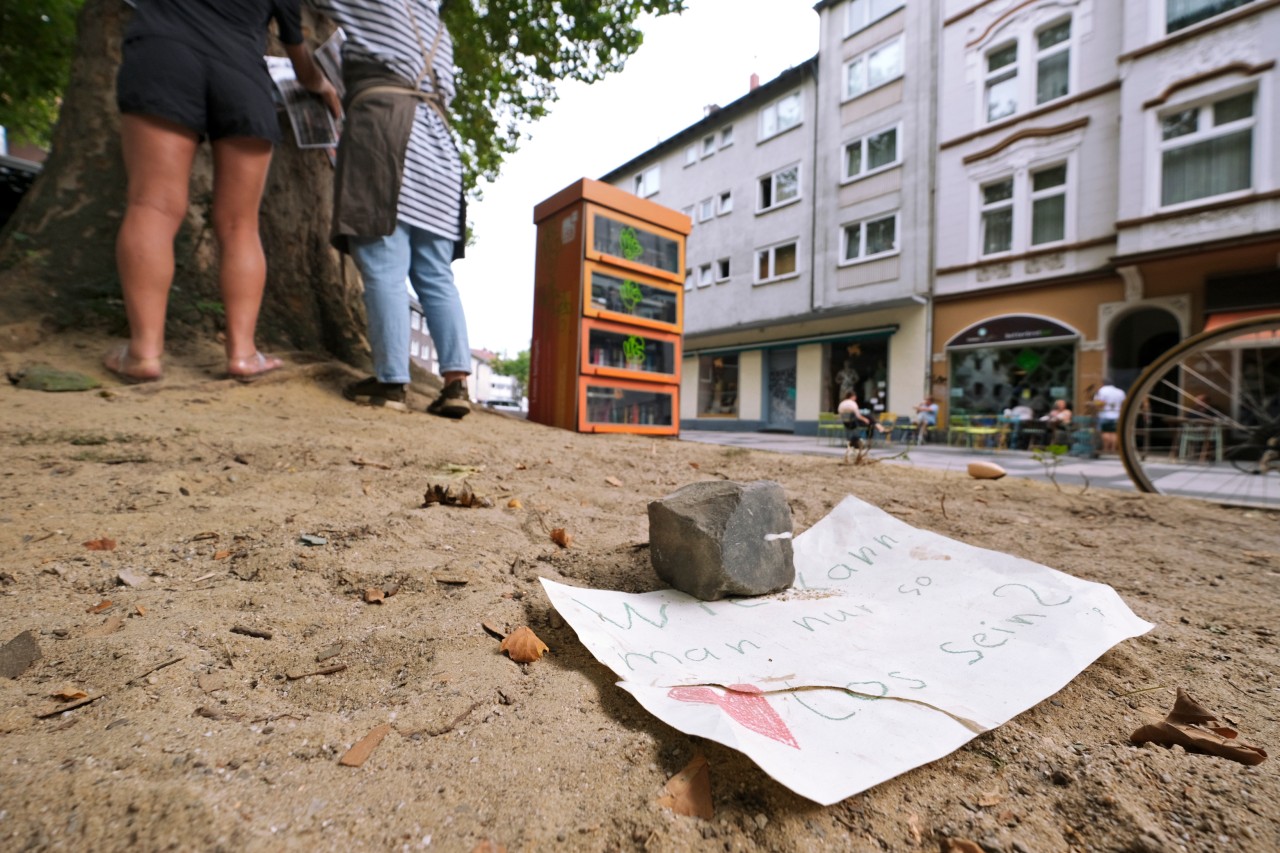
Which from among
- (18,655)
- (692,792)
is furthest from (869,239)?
(18,655)

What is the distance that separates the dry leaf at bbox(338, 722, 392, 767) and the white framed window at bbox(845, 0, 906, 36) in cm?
1521

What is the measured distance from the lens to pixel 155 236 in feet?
7.77

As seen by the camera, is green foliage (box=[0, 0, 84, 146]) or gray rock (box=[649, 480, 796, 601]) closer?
gray rock (box=[649, 480, 796, 601])

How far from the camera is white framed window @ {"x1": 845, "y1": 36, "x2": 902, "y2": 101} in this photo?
1155cm

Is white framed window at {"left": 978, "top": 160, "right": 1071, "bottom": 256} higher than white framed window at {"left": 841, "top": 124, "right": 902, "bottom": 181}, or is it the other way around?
white framed window at {"left": 841, "top": 124, "right": 902, "bottom": 181}

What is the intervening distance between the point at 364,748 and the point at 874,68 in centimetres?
1496

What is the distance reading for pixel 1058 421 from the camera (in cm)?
817

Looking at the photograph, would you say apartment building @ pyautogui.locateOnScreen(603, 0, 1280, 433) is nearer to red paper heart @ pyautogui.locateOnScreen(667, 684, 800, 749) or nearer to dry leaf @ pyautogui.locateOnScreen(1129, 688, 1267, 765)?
dry leaf @ pyautogui.locateOnScreen(1129, 688, 1267, 765)

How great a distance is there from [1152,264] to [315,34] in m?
10.6

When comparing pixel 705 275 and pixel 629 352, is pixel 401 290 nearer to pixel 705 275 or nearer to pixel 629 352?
pixel 629 352

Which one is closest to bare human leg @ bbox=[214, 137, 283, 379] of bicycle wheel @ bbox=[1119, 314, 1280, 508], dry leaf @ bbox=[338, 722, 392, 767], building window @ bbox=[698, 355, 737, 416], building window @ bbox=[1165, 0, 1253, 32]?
dry leaf @ bbox=[338, 722, 392, 767]

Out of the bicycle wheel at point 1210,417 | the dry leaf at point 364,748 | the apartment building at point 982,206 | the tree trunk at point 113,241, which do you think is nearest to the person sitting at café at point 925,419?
the apartment building at point 982,206

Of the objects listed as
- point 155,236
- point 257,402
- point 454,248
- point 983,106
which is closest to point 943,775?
point 257,402

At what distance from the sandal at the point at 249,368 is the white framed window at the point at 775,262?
12.3 metres
